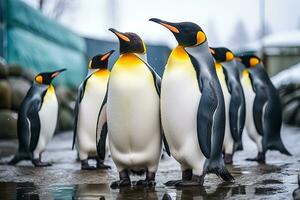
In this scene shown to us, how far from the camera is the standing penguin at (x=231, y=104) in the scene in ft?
22.4

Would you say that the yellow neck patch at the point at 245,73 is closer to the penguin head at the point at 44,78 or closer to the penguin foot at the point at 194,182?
the penguin head at the point at 44,78

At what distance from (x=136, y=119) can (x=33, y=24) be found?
10.0 metres

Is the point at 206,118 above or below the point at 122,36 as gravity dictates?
below

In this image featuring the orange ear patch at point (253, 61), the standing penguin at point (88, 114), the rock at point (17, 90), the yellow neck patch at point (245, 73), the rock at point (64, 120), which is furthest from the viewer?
the rock at point (64, 120)

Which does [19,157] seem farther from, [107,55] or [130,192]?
[130,192]

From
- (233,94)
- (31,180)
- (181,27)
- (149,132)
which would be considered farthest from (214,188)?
(233,94)

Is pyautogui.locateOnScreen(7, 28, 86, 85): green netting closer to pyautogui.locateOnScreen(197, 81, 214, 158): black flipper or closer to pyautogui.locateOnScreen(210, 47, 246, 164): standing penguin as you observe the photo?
pyautogui.locateOnScreen(210, 47, 246, 164): standing penguin

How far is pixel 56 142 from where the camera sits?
11.5 m

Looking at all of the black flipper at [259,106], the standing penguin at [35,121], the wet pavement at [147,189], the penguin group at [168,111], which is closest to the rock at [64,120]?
the wet pavement at [147,189]

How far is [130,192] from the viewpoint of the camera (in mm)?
4609

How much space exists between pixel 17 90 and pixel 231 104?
668cm

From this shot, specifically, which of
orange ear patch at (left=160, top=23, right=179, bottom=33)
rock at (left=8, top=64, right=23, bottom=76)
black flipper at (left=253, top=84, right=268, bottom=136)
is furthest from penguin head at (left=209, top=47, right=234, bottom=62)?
rock at (left=8, top=64, right=23, bottom=76)

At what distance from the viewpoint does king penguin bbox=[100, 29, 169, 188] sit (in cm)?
478

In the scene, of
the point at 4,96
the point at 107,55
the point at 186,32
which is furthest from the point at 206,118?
the point at 4,96
